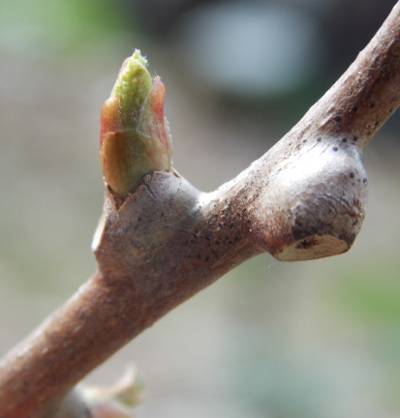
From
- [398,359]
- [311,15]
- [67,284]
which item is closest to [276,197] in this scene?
[398,359]

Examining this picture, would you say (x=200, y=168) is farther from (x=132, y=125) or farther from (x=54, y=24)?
(x=132, y=125)

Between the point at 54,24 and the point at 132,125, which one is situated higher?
the point at 54,24

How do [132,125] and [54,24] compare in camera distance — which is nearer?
[132,125]

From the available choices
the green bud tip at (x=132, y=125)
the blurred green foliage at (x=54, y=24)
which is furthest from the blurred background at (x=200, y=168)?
the green bud tip at (x=132, y=125)

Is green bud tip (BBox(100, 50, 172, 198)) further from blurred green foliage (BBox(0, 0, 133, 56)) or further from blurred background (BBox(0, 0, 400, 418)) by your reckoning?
blurred green foliage (BBox(0, 0, 133, 56))

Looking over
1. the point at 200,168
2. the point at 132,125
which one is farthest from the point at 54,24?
the point at 132,125

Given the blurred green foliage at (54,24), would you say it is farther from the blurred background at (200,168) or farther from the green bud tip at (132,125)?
the green bud tip at (132,125)


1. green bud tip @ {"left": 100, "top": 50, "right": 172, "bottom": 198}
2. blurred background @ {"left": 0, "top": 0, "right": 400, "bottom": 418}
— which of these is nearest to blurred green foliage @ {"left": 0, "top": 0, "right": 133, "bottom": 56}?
blurred background @ {"left": 0, "top": 0, "right": 400, "bottom": 418}
